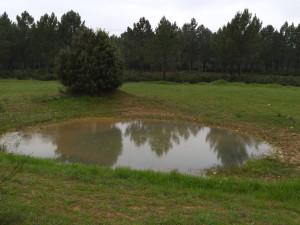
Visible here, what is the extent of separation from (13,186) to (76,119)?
8.80 meters

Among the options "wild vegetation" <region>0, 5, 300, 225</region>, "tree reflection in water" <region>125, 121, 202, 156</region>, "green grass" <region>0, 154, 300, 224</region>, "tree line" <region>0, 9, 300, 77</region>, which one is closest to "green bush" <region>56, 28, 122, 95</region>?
"wild vegetation" <region>0, 5, 300, 225</region>

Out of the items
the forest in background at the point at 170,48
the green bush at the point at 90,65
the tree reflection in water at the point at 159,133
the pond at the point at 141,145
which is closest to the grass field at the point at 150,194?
the pond at the point at 141,145

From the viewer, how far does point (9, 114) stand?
14.4 meters

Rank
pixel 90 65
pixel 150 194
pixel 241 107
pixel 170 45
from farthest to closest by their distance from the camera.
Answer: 1. pixel 170 45
2. pixel 90 65
3. pixel 241 107
4. pixel 150 194

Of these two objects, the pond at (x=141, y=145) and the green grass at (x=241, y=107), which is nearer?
the pond at (x=141, y=145)

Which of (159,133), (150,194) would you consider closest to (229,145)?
(159,133)

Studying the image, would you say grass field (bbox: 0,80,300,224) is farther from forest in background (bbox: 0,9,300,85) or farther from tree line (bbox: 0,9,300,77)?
tree line (bbox: 0,9,300,77)

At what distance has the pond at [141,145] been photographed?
918cm

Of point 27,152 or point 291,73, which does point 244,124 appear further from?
point 291,73

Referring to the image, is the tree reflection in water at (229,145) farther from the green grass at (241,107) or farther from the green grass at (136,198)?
the green grass at (136,198)

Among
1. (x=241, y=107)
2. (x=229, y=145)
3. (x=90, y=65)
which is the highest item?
(x=90, y=65)

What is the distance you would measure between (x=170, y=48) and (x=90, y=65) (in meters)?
21.9

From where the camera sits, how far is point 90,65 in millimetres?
17922

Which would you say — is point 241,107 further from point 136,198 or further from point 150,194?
point 136,198
